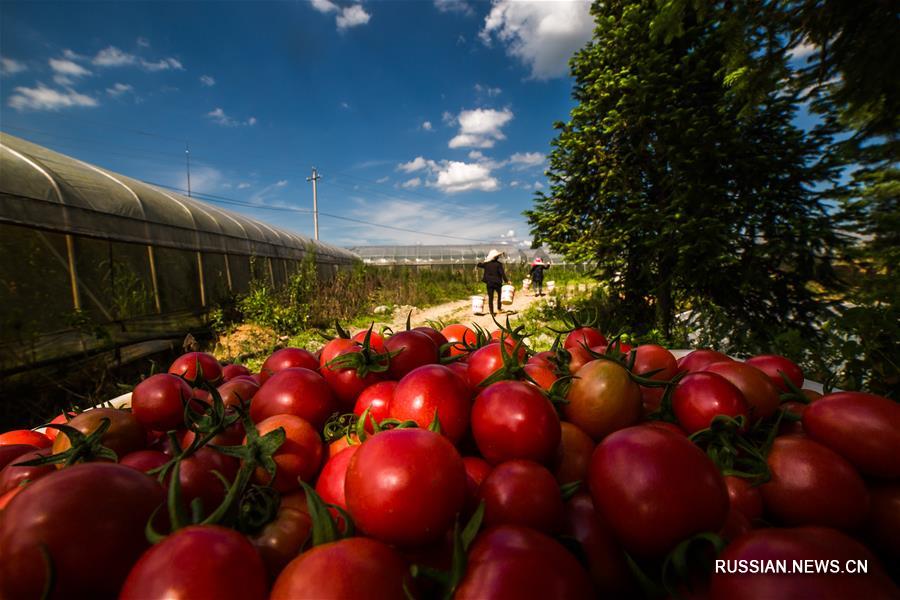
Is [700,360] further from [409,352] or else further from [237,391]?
[237,391]

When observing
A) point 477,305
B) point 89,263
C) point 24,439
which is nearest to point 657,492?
point 24,439

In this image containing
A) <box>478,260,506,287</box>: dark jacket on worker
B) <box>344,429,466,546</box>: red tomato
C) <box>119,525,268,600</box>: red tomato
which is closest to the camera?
<box>119,525,268,600</box>: red tomato

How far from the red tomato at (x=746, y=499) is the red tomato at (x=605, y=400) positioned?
0.84 feet

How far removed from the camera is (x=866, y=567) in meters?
0.53

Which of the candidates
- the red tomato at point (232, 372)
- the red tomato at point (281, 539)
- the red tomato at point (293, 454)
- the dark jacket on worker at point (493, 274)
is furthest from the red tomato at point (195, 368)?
the dark jacket on worker at point (493, 274)

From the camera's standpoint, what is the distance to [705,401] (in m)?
0.94

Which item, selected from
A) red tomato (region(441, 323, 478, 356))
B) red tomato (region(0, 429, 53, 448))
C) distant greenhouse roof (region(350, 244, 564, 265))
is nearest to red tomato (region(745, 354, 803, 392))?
red tomato (region(441, 323, 478, 356))

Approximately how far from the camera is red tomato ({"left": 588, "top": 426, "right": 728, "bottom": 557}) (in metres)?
0.65

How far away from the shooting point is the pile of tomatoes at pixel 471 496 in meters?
0.53

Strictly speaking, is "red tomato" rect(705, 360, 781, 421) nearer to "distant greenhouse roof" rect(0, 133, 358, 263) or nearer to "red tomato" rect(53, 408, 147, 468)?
"red tomato" rect(53, 408, 147, 468)

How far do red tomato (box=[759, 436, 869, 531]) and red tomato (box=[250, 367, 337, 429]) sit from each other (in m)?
1.09

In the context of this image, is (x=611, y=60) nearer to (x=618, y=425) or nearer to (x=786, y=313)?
(x=786, y=313)

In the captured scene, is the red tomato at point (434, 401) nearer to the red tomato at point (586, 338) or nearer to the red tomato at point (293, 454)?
the red tomato at point (293, 454)

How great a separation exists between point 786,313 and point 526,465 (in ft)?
16.7
